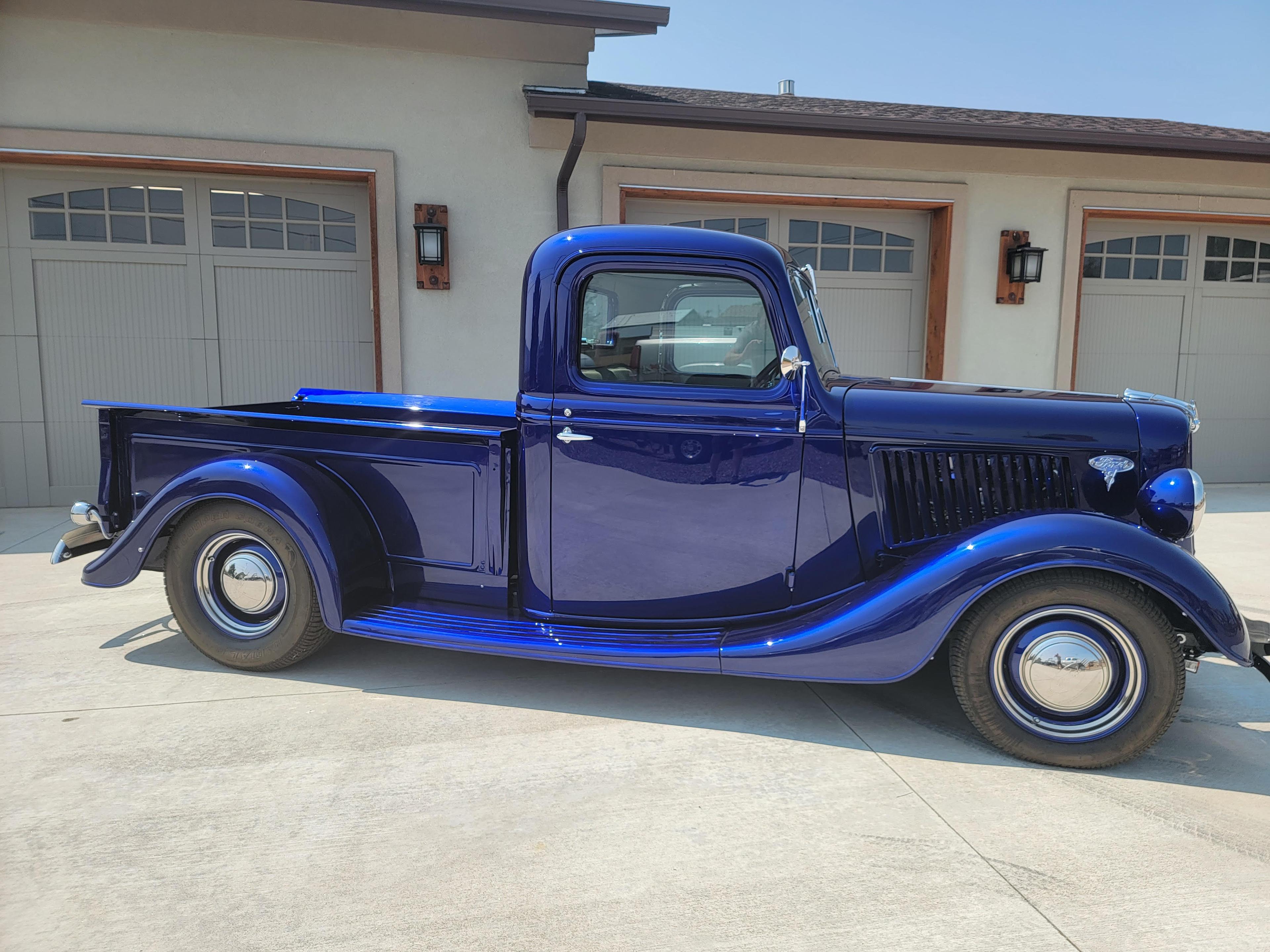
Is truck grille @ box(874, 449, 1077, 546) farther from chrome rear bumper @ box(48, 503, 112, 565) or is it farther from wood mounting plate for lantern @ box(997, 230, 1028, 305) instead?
wood mounting plate for lantern @ box(997, 230, 1028, 305)

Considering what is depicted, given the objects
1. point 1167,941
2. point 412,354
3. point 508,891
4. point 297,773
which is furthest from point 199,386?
point 1167,941

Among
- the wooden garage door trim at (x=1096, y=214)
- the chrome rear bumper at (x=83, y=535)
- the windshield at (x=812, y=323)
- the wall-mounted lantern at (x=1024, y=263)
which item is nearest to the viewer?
the windshield at (x=812, y=323)

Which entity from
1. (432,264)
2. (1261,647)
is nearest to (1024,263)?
(432,264)

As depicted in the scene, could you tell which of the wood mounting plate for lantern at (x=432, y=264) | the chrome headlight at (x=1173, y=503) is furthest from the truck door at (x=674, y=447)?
the wood mounting plate for lantern at (x=432, y=264)

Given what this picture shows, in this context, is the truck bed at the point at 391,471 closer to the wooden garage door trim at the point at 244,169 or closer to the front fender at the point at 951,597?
the front fender at the point at 951,597

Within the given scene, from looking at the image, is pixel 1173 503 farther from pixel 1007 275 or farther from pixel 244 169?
pixel 244 169

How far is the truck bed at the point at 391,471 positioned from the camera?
3.24 metres

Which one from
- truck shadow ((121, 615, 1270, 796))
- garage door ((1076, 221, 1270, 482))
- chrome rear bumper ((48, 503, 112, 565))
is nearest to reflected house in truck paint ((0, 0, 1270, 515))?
garage door ((1076, 221, 1270, 482))

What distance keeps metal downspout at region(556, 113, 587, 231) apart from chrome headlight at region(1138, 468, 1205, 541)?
4.73m

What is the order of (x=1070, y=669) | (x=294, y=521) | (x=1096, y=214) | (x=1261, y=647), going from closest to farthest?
(x=1070, y=669)
(x=1261, y=647)
(x=294, y=521)
(x=1096, y=214)

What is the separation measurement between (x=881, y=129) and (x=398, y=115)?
3.95m

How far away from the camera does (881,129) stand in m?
6.59

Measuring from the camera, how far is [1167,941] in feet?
6.14

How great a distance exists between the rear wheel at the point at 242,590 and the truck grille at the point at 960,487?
234 centimetres
